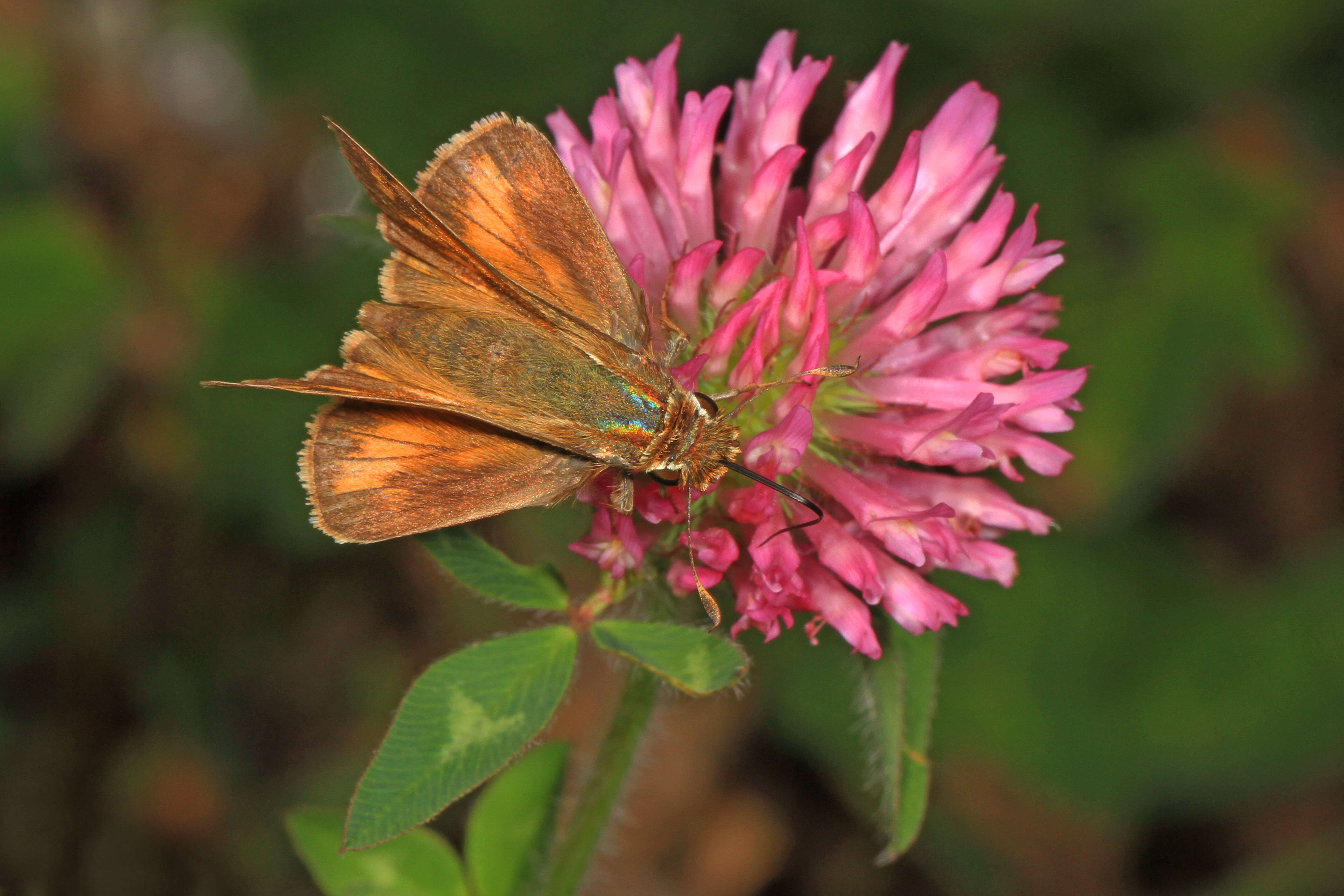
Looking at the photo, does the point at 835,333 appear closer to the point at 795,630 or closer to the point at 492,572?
the point at 492,572

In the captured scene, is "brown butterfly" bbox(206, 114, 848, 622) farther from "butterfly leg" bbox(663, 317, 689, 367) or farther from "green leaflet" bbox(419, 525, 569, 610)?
"green leaflet" bbox(419, 525, 569, 610)

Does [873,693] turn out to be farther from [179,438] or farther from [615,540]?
[179,438]

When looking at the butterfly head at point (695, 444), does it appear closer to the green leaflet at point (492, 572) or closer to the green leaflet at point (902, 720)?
the green leaflet at point (492, 572)

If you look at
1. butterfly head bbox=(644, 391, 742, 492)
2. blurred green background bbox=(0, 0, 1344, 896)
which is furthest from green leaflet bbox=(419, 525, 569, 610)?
blurred green background bbox=(0, 0, 1344, 896)

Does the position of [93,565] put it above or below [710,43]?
below

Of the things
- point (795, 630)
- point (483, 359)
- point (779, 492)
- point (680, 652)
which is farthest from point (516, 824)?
point (795, 630)

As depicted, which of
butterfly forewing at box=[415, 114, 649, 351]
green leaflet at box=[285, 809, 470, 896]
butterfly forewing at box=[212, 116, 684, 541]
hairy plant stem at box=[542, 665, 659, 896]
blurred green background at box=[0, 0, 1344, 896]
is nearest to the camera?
butterfly forewing at box=[212, 116, 684, 541]

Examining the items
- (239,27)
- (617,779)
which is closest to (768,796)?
(617,779)
